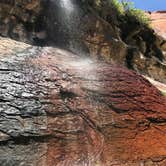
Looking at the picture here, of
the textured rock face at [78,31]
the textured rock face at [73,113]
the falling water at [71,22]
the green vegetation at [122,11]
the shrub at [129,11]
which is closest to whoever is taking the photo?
the textured rock face at [73,113]

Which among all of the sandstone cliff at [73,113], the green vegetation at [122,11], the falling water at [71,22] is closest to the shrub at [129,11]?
the green vegetation at [122,11]

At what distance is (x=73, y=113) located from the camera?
716 centimetres

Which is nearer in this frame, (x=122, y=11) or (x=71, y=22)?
(x=71, y=22)

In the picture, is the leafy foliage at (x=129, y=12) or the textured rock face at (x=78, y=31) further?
the leafy foliage at (x=129, y=12)

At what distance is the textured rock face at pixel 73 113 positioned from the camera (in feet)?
21.5

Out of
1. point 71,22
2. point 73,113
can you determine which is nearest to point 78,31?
point 71,22

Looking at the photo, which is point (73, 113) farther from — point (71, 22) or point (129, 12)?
point (129, 12)

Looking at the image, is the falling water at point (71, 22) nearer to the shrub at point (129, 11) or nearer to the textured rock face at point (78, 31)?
the textured rock face at point (78, 31)

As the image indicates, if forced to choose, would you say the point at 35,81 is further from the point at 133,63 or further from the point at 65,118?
the point at 133,63

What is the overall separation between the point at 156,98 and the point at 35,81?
247 cm

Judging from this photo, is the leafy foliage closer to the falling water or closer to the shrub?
the shrub

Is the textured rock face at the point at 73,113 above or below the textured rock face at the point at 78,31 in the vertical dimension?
below

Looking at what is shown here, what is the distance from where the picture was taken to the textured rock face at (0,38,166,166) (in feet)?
21.5

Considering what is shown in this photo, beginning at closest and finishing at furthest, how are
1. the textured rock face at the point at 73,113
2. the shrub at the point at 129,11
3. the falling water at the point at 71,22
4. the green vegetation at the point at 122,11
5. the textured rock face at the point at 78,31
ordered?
the textured rock face at the point at 73,113 → the textured rock face at the point at 78,31 → the falling water at the point at 71,22 → the green vegetation at the point at 122,11 → the shrub at the point at 129,11
